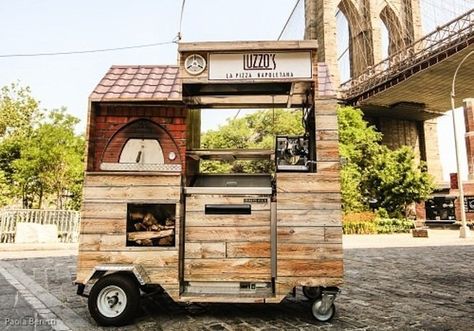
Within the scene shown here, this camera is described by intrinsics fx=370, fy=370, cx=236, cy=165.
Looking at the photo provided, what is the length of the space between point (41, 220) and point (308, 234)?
1667cm

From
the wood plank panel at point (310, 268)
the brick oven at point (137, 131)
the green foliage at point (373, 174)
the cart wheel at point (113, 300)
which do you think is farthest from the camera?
the green foliage at point (373, 174)

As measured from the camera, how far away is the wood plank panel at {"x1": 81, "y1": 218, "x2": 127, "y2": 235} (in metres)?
4.63

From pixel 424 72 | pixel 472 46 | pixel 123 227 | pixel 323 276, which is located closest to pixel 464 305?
pixel 323 276

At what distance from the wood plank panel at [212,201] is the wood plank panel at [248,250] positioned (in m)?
0.47

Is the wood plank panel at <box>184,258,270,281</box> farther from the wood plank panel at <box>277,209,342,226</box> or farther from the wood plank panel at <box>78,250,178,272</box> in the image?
the wood plank panel at <box>277,209,342,226</box>

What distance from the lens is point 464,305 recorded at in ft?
17.6

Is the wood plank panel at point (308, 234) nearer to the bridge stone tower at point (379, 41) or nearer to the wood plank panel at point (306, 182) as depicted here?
the wood plank panel at point (306, 182)

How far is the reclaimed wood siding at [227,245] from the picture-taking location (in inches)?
184

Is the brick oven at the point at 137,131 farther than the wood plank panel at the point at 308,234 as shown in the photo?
Yes

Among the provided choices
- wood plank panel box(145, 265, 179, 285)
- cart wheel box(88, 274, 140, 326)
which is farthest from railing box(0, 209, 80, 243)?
wood plank panel box(145, 265, 179, 285)

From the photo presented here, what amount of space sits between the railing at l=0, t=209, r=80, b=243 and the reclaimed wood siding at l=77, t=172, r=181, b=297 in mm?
14770

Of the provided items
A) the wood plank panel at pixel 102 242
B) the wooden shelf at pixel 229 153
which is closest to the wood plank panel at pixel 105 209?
the wood plank panel at pixel 102 242

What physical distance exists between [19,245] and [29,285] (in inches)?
392

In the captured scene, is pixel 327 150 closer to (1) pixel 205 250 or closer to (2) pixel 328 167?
(2) pixel 328 167
